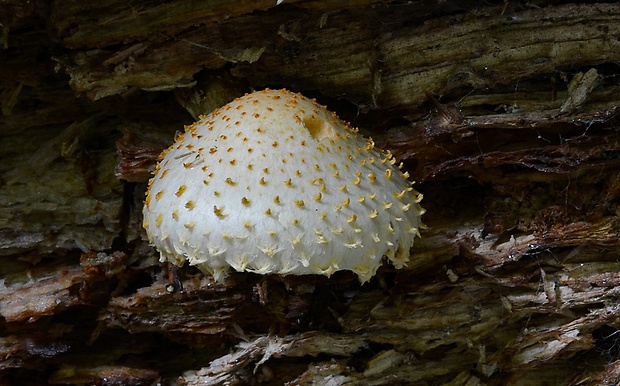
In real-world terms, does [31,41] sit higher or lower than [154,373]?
higher

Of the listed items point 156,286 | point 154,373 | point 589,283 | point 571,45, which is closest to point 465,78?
point 571,45

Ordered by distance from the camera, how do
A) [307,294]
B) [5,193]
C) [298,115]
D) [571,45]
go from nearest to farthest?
1. [298,115]
2. [571,45]
3. [307,294]
4. [5,193]

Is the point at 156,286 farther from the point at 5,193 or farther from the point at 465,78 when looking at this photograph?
the point at 465,78

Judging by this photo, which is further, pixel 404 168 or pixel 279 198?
pixel 404 168

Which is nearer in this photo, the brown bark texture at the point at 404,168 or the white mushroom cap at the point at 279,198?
the white mushroom cap at the point at 279,198

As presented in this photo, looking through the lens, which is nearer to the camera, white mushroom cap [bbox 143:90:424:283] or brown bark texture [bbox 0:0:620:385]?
white mushroom cap [bbox 143:90:424:283]
